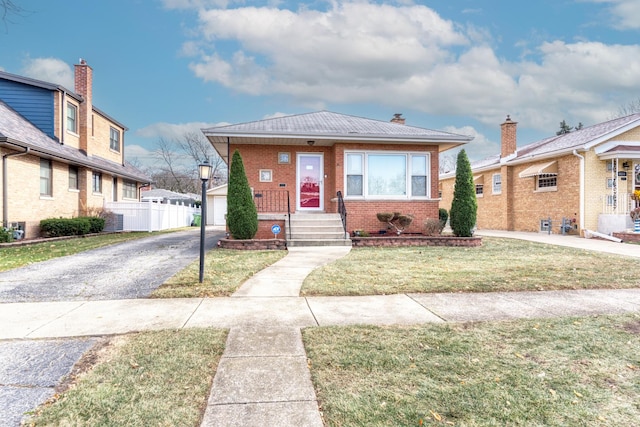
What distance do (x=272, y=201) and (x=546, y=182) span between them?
13211 mm

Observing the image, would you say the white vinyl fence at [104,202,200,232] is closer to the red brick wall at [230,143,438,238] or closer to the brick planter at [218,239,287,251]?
the red brick wall at [230,143,438,238]

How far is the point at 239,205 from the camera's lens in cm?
1039

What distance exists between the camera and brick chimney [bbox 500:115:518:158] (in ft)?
63.0

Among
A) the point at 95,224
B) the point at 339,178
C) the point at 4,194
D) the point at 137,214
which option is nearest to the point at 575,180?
the point at 339,178

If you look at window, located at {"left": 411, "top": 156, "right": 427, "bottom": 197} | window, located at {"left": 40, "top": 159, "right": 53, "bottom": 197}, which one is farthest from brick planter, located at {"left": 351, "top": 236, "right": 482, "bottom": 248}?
window, located at {"left": 40, "top": 159, "right": 53, "bottom": 197}

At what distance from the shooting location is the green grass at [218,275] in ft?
17.6

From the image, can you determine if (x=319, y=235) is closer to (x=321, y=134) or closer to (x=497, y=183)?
(x=321, y=134)

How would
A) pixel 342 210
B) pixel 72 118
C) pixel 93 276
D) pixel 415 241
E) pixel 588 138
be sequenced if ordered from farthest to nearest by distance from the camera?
pixel 72 118 → pixel 588 138 → pixel 342 210 → pixel 415 241 → pixel 93 276

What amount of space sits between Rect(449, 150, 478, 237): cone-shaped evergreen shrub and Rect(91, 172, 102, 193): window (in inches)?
652

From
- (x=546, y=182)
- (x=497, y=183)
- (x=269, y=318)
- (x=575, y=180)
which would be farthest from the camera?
(x=497, y=183)

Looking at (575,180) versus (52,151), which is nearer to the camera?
(52,151)

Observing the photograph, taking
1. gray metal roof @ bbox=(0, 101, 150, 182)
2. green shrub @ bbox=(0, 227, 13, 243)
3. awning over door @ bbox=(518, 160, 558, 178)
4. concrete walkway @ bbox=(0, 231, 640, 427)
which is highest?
gray metal roof @ bbox=(0, 101, 150, 182)

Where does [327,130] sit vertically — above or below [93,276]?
above

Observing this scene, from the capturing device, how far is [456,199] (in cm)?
1190
